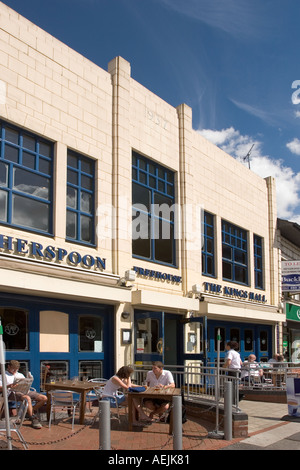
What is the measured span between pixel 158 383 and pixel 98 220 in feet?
15.7

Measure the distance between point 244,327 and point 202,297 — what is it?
4.78 metres

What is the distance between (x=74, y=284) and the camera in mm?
12070

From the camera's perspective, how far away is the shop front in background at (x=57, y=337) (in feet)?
37.6

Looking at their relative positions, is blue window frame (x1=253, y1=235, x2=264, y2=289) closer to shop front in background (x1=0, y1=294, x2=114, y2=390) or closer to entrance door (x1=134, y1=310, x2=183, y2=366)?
entrance door (x1=134, y1=310, x2=183, y2=366)

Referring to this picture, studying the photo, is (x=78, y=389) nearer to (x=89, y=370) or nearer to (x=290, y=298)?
(x=89, y=370)

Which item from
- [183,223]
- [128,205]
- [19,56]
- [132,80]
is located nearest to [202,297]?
[183,223]

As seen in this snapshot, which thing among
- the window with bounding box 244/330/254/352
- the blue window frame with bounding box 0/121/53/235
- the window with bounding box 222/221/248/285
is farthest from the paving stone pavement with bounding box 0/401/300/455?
the window with bounding box 244/330/254/352

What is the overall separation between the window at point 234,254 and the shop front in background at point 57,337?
721 centimetres

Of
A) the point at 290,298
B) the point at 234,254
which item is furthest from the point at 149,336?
the point at 290,298

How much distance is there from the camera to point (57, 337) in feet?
40.5

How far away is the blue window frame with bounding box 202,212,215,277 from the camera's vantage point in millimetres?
18250

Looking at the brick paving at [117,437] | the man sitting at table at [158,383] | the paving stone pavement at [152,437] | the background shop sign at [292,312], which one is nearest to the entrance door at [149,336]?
the paving stone pavement at [152,437]

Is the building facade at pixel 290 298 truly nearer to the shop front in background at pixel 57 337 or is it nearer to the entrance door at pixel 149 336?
the entrance door at pixel 149 336
